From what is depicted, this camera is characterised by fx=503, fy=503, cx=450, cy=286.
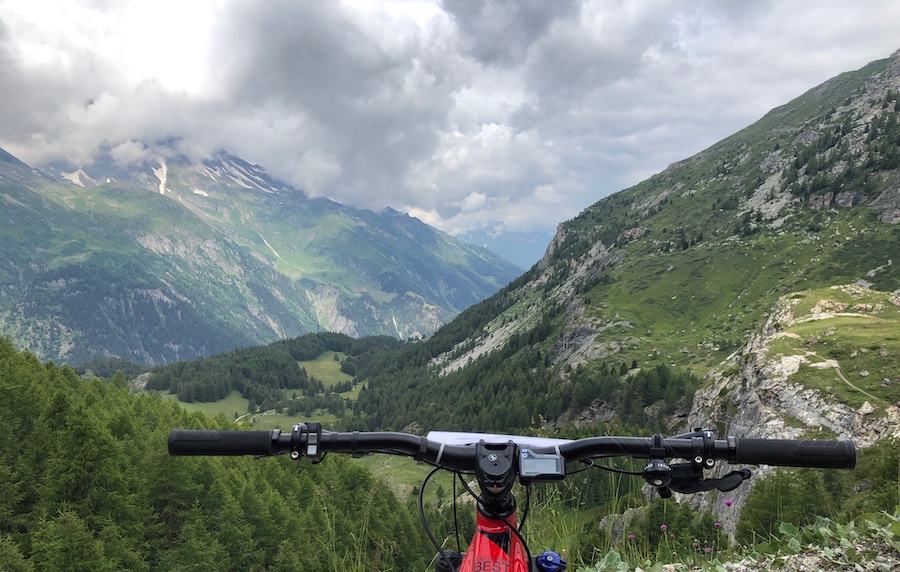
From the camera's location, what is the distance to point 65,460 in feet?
96.2

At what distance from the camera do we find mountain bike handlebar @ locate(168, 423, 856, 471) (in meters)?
3.05

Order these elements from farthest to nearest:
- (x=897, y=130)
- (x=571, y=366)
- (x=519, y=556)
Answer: (x=897, y=130)
(x=571, y=366)
(x=519, y=556)

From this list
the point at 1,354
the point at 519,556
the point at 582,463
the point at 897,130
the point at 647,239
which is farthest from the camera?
the point at 647,239

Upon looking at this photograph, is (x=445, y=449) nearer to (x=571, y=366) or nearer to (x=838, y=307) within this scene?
(x=838, y=307)

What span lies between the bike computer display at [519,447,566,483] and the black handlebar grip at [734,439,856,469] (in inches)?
50.6

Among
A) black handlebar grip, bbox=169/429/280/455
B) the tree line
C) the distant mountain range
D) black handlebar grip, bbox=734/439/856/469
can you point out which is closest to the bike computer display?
black handlebar grip, bbox=734/439/856/469

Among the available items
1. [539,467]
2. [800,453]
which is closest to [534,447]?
[539,467]

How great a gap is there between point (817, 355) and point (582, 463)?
3326 cm

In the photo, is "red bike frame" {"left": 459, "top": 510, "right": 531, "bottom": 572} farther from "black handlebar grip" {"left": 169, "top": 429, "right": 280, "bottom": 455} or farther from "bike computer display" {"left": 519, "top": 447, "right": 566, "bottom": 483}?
"black handlebar grip" {"left": 169, "top": 429, "right": 280, "bottom": 455}


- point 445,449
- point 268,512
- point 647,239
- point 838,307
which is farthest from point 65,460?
point 647,239

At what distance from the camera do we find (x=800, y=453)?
3.16 meters

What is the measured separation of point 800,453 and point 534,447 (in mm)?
1706

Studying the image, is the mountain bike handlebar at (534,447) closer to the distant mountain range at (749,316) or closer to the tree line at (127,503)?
the tree line at (127,503)

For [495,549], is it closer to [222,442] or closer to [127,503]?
[222,442]
